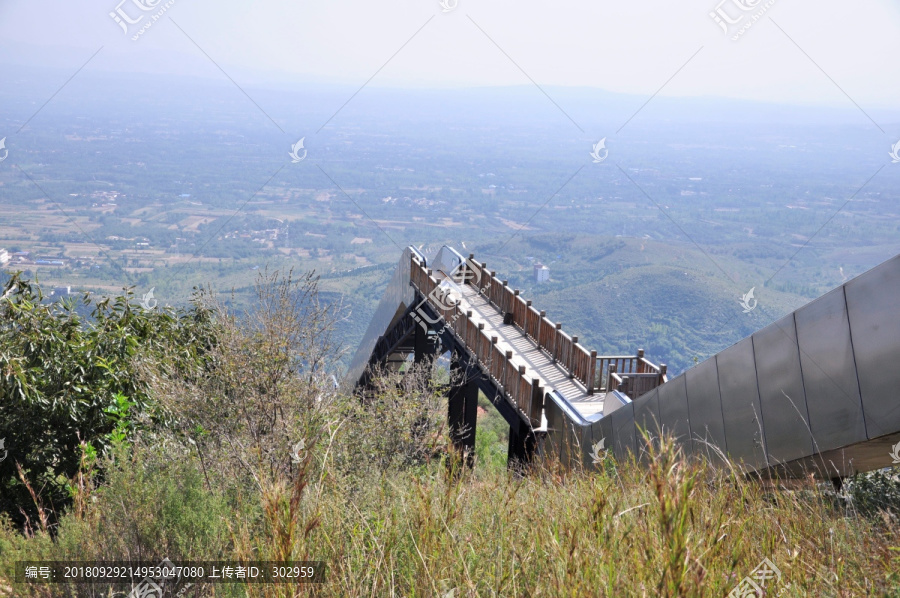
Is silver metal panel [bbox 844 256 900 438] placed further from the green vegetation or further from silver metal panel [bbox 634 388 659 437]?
silver metal panel [bbox 634 388 659 437]

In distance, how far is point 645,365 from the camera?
13766mm

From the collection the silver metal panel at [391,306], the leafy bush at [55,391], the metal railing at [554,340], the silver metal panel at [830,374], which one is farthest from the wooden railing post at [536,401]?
the silver metal panel at [391,306]

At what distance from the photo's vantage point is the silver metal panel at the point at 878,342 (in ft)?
13.4

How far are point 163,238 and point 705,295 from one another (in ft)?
287

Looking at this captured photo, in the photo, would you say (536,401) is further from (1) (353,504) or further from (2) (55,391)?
(1) (353,504)

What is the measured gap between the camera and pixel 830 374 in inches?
181

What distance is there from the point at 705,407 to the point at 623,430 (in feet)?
6.89

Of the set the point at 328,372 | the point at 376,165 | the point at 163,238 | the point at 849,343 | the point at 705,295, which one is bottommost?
the point at 849,343

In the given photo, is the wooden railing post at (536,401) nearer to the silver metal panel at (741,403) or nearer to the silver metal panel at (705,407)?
the silver metal panel at (705,407)

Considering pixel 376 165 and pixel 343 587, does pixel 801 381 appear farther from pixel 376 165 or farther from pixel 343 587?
pixel 376 165

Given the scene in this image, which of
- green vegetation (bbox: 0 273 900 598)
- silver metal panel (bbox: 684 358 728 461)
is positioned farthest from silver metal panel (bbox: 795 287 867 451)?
silver metal panel (bbox: 684 358 728 461)

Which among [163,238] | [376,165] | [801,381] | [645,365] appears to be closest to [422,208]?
[163,238]

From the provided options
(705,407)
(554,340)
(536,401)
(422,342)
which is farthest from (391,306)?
(705,407)

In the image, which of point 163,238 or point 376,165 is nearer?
point 163,238
